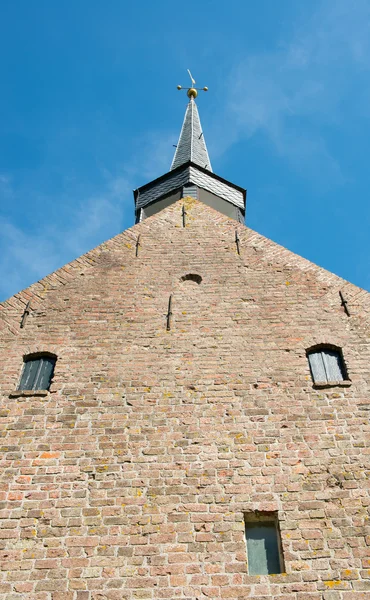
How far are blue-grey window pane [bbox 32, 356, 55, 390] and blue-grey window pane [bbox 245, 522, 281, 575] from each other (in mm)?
3290

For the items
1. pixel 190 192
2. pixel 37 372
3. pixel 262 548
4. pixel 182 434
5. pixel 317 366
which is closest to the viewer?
pixel 262 548

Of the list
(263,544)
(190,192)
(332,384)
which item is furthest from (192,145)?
(263,544)

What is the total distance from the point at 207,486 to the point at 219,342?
2.24 m

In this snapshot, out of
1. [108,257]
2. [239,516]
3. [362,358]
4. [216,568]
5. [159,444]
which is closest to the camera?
[216,568]

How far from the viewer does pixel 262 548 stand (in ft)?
18.5

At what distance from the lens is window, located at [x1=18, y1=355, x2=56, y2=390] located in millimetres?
7270

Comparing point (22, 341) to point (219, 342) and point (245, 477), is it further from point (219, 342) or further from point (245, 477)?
point (245, 477)

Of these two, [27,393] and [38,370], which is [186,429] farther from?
[38,370]

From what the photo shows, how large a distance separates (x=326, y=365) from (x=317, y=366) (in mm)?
129

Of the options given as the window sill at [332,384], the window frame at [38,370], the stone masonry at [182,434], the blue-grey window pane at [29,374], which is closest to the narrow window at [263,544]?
the stone masonry at [182,434]

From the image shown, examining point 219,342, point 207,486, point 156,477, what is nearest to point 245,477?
point 207,486

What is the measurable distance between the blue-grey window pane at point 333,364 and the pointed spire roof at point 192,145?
10.2m

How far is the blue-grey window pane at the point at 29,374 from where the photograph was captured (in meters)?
7.27

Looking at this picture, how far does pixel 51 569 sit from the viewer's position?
5.41 m
